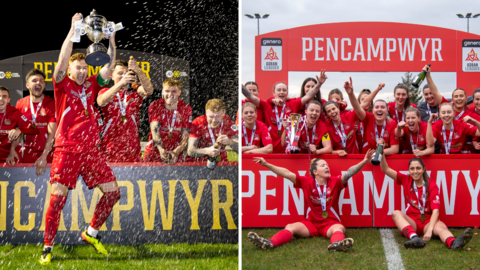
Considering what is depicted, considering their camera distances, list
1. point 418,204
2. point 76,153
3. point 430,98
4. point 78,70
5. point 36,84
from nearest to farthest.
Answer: point 76,153 → point 78,70 → point 418,204 → point 36,84 → point 430,98

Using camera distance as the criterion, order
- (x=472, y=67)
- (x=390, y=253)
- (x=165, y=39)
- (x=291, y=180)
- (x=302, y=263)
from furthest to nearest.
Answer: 1. (x=165, y=39)
2. (x=472, y=67)
3. (x=291, y=180)
4. (x=390, y=253)
5. (x=302, y=263)

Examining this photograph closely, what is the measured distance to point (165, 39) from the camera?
33.0ft

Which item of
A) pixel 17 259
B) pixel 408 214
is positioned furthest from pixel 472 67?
pixel 17 259

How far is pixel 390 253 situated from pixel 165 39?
8233 millimetres

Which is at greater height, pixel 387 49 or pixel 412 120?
pixel 387 49

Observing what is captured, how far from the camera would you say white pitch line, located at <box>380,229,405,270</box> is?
299cm

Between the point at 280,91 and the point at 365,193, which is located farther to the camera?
the point at 280,91

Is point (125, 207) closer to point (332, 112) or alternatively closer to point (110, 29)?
point (110, 29)

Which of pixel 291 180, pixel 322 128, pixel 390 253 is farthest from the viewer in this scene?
pixel 322 128

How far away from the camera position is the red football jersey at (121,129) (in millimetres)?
4043

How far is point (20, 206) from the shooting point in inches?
146

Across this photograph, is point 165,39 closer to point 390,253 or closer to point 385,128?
point 385,128

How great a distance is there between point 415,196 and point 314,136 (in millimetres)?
1136

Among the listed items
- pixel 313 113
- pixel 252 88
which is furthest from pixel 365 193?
pixel 252 88
